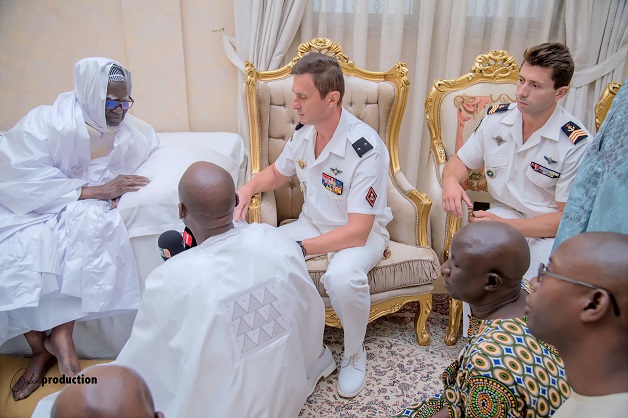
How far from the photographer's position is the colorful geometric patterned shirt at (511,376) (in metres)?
0.89

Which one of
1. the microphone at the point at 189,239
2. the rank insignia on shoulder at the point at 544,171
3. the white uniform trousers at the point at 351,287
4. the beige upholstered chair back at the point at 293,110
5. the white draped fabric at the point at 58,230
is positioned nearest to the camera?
the microphone at the point at 189,239

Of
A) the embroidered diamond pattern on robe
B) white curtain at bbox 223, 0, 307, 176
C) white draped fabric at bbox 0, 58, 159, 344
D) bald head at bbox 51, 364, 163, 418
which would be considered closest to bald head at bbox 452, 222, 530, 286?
the embroidered diamond pattern on robe

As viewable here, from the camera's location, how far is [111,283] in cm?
178

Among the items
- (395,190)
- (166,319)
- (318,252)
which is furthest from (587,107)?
(166,319)

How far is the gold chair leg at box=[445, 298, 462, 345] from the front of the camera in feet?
7.01

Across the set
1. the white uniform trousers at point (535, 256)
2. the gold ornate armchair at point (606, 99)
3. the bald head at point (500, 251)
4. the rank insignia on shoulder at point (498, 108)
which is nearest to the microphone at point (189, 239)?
the bald head at point (500, 251)

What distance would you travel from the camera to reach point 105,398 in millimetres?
668

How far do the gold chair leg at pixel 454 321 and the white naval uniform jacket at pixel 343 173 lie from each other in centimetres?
46

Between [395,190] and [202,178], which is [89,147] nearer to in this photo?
[202,178]

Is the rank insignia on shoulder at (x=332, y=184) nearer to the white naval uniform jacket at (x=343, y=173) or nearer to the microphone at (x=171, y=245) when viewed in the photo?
the white naval uniform jacket at (x=343, y=173)

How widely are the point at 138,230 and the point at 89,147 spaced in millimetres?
424

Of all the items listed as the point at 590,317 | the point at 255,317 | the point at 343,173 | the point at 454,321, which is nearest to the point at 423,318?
the point at 454,321

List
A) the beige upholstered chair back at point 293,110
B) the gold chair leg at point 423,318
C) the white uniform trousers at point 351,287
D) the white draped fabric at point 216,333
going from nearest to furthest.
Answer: the white draped fabric at point 216,333
the white uniform trousers at point 351,287
the gold chair leg at point 423,318
the beige upholstered chair back at point 293,110

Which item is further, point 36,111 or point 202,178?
point 36,111
